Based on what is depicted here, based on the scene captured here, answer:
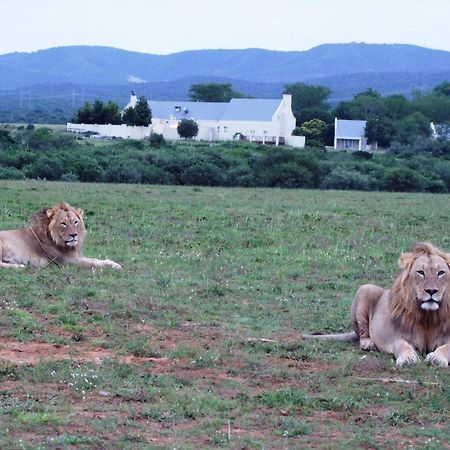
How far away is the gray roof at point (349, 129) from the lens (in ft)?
222

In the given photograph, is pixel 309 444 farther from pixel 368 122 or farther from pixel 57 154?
pixel 368 122

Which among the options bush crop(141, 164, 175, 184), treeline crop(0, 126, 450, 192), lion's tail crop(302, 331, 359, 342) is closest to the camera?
lion's tail crop(302, 331, 359, 342)

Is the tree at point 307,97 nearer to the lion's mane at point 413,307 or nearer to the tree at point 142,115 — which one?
the tree at point 142,115

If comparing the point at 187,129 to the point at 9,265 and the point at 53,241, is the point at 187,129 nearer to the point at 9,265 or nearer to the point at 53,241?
the point at 53,241

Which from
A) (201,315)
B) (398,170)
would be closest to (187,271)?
(201,315)

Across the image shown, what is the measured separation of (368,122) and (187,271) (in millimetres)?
57007

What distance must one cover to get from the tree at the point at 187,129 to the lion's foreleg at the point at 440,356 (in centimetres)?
6154

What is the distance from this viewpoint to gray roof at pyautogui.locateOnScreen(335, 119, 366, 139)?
6756cm

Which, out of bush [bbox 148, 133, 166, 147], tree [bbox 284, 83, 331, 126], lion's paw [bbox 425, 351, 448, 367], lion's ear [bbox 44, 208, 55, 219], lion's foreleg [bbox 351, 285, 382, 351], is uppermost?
tree [bbox 284, 83, 331, 126]

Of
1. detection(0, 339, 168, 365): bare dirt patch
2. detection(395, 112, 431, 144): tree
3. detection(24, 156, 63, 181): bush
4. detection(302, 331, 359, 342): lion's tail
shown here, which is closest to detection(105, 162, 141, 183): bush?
detection(24, 156, 63, 181): bush

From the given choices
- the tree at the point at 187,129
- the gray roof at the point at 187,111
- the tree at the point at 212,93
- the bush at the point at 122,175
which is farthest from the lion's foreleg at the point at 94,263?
the tree at the point at 212,93

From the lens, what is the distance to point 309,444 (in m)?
6.23

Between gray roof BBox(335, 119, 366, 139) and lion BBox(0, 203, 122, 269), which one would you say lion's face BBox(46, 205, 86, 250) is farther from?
gray roof BBox(335, 119, 366, 139)

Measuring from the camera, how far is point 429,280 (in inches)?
325
